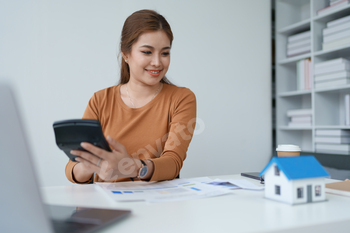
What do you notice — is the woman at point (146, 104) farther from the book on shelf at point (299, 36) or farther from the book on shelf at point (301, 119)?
the book on shelf at point (299, 36)

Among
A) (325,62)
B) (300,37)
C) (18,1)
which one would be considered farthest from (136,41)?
(300,37)

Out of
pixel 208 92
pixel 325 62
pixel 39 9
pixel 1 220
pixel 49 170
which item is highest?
pixel 39 9

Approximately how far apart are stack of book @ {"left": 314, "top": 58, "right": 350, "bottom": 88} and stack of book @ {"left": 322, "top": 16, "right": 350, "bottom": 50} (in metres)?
0.15

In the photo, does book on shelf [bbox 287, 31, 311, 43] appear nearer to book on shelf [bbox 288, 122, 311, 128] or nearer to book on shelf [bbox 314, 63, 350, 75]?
book on shelf [bbox 314, 63, 350, 75]

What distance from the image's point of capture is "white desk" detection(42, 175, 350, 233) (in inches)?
20.9

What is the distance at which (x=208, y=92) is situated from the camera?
9.02ft

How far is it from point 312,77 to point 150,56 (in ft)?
6.44

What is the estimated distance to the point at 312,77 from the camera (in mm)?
2709

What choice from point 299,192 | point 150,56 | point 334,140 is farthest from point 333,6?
point 299,192

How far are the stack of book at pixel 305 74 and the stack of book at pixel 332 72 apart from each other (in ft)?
0.36

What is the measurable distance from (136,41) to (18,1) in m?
1.24

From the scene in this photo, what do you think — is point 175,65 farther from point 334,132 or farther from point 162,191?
point 162,191

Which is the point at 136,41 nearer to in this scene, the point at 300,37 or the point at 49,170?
the point at 49,170

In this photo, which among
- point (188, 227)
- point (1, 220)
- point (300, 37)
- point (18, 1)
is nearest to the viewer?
point (1, 220)
